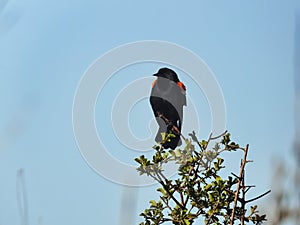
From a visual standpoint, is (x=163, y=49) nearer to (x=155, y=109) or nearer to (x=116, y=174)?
(x=155, y=109)

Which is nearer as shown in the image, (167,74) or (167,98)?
(167,98)

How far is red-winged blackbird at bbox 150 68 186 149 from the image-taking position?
2.56 metres

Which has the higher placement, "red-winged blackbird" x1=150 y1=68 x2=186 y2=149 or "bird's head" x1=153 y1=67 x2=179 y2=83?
"bird's head" x1=153 y1=67 x2=179 y2=83

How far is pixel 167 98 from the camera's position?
2992mm

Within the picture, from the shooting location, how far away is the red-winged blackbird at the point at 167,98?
2557 mm

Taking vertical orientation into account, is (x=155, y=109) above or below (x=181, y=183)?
above

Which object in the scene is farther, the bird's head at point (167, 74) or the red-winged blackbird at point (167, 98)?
the bird's head at point (167, 74)

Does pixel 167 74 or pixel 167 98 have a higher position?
pixel 167 74

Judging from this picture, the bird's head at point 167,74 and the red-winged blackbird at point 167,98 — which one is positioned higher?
the bird's head at point 167,74

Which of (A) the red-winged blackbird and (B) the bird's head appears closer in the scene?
(A) the red-winged blackbird

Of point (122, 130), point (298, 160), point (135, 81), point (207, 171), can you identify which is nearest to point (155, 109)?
point (135, 81)

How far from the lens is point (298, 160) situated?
51.9 inches

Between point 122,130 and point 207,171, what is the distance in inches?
17.0

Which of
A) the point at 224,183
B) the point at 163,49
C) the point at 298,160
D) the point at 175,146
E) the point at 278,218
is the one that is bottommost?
the point at 278,218
